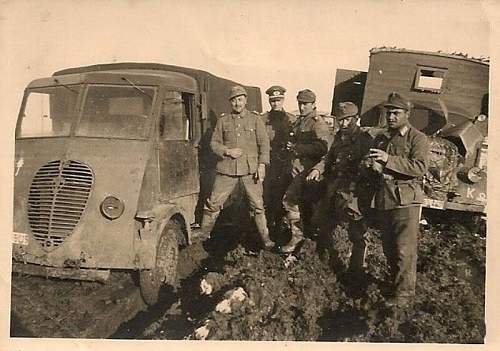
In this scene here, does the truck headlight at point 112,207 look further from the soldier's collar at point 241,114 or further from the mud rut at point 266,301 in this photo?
the soldier's collar at point 241,114

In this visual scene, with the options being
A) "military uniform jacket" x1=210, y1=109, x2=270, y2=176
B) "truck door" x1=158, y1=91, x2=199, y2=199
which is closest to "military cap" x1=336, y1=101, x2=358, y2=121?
"military uniform jacket" x1=210, y1=109, x2=270, y2=176

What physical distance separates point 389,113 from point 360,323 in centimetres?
99

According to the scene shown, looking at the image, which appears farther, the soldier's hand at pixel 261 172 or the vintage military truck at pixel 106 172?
the soldier's hand at pixel 261 172

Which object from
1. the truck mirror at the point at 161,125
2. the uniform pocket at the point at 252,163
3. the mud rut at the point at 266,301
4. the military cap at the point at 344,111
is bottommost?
the mud rut at the point at 266,301

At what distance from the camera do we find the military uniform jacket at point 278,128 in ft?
9.54

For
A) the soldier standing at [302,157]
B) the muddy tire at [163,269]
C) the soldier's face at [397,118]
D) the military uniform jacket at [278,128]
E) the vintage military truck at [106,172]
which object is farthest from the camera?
the military uniform jacket at [278,128]

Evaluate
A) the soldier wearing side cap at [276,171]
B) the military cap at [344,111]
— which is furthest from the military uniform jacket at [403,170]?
the soldier wearing side cap at [276,171]

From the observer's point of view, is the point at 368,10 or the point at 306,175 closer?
the point at 368,10

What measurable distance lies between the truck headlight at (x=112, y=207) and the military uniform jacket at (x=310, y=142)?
93cm

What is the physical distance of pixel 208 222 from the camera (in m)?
2.76

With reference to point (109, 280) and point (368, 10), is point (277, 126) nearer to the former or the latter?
point (368, 10)

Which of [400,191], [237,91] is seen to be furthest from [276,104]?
[400,191]

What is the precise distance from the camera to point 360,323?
8.30 feet

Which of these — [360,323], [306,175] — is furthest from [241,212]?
[360,323]
